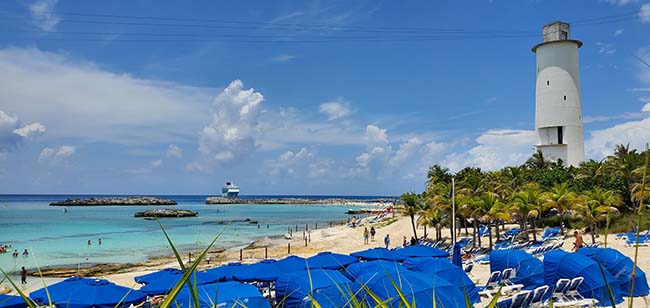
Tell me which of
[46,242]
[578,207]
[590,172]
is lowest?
[46,242]

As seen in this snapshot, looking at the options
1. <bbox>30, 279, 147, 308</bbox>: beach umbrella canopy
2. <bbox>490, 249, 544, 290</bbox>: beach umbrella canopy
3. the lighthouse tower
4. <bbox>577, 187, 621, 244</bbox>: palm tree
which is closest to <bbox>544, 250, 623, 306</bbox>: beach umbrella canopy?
<bbox>490, 249, 544, 290</bbox>: beach umbrella canopy

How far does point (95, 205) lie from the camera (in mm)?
140875

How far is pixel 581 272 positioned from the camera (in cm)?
1297

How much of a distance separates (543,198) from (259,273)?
18.4 metres

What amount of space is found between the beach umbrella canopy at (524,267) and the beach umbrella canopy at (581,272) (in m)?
0.99

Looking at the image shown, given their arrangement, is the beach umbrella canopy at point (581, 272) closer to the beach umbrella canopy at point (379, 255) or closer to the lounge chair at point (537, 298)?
the lounge chair at point (537, 298)

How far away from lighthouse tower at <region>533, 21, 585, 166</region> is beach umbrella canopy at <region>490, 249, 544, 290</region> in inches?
1412

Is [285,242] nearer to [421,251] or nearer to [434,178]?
[434,178]

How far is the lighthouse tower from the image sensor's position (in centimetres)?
4684

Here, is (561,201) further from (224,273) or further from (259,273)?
(224,273)

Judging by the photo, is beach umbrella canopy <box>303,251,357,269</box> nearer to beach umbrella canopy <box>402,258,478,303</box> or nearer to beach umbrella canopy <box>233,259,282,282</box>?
beach umbrella canopy <box>233,259,282,282</box>

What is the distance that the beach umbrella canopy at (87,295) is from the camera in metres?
11.1

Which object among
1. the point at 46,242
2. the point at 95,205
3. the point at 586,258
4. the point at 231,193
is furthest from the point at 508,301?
the point at 231,193

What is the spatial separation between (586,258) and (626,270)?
1.03 meters
